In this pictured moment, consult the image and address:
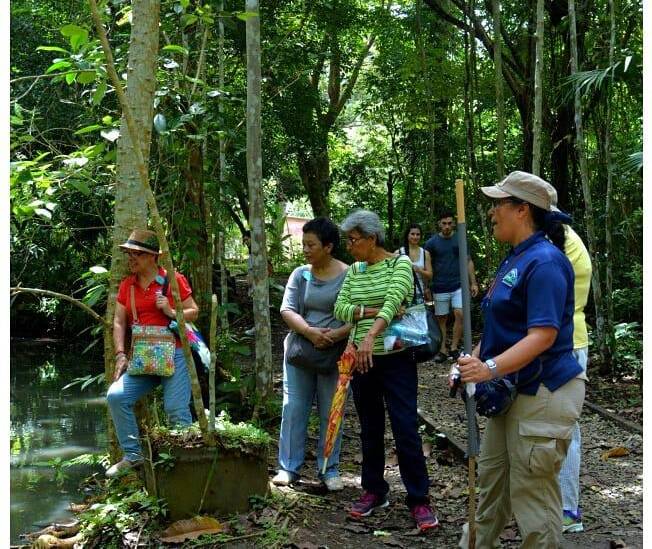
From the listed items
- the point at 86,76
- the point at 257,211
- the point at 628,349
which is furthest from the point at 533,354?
the point at 628,349

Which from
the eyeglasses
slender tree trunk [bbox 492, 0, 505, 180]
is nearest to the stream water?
the eyeglasses

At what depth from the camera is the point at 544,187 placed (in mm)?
3432

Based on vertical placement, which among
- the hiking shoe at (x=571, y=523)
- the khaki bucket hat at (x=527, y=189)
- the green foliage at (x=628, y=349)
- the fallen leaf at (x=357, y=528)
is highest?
the khaki bucket hat at (x=527, y=189)

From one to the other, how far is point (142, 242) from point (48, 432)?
509 cm

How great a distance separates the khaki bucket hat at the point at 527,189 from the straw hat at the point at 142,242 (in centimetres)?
241

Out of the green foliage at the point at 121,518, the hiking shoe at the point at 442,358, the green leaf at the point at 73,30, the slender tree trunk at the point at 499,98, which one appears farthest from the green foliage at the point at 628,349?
the green leaf at the point at 73,30

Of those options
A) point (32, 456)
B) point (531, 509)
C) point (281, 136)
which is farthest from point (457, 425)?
point (281, 136)

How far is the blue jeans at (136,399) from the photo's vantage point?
5.10 metres

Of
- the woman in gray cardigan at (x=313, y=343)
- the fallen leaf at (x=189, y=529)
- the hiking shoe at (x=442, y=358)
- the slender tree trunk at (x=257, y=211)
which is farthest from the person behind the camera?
the hiking shoe at (x=442, y=358)

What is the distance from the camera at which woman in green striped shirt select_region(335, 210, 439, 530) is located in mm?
4598

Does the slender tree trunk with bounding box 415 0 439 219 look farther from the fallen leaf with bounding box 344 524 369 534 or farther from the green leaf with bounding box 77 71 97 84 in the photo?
the green leaf with bounding box 77 71 97 84

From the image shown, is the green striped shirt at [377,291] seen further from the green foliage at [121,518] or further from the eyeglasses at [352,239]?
the green foliage at [121,518]

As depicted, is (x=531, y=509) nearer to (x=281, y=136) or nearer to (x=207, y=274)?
(x=207, y=274)

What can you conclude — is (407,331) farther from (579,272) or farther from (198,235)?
(198,235)
